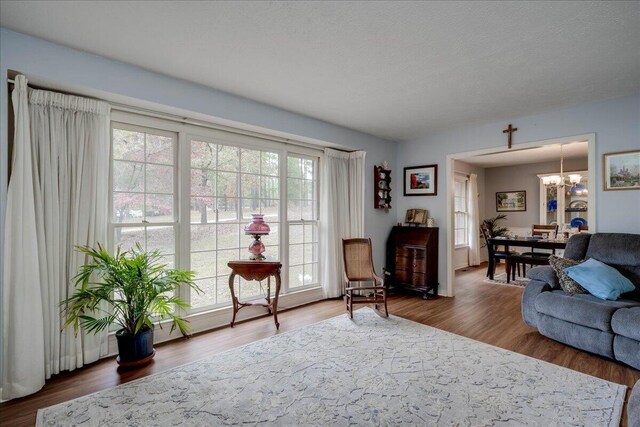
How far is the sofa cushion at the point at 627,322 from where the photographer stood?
2.42 meters

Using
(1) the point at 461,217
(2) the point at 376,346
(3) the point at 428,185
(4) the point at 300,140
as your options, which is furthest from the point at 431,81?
(1) the point at 461,217

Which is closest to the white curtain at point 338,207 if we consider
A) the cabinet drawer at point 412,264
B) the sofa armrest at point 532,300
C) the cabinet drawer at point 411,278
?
the cabinet drawer at point 412,264

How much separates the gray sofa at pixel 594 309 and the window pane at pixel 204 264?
11.5 feet

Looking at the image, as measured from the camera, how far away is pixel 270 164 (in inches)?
159

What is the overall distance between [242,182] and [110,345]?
6.86ft

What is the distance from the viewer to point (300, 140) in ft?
13.8

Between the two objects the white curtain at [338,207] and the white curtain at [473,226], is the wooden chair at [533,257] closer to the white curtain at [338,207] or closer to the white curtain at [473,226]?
the white curtain at [473,226]

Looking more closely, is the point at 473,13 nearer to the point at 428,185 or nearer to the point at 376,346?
the point at 376,346

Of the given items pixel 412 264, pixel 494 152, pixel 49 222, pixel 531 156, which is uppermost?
pixel 531 156

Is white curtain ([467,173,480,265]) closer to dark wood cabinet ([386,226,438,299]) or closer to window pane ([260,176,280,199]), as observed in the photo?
dark wood cabinet ([386,226,438,299])

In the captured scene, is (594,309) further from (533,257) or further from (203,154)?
(203,154)

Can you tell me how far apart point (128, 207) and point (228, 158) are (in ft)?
3.89

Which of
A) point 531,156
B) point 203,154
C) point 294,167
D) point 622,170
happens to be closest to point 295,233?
point 294,167

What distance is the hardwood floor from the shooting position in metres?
2.24
